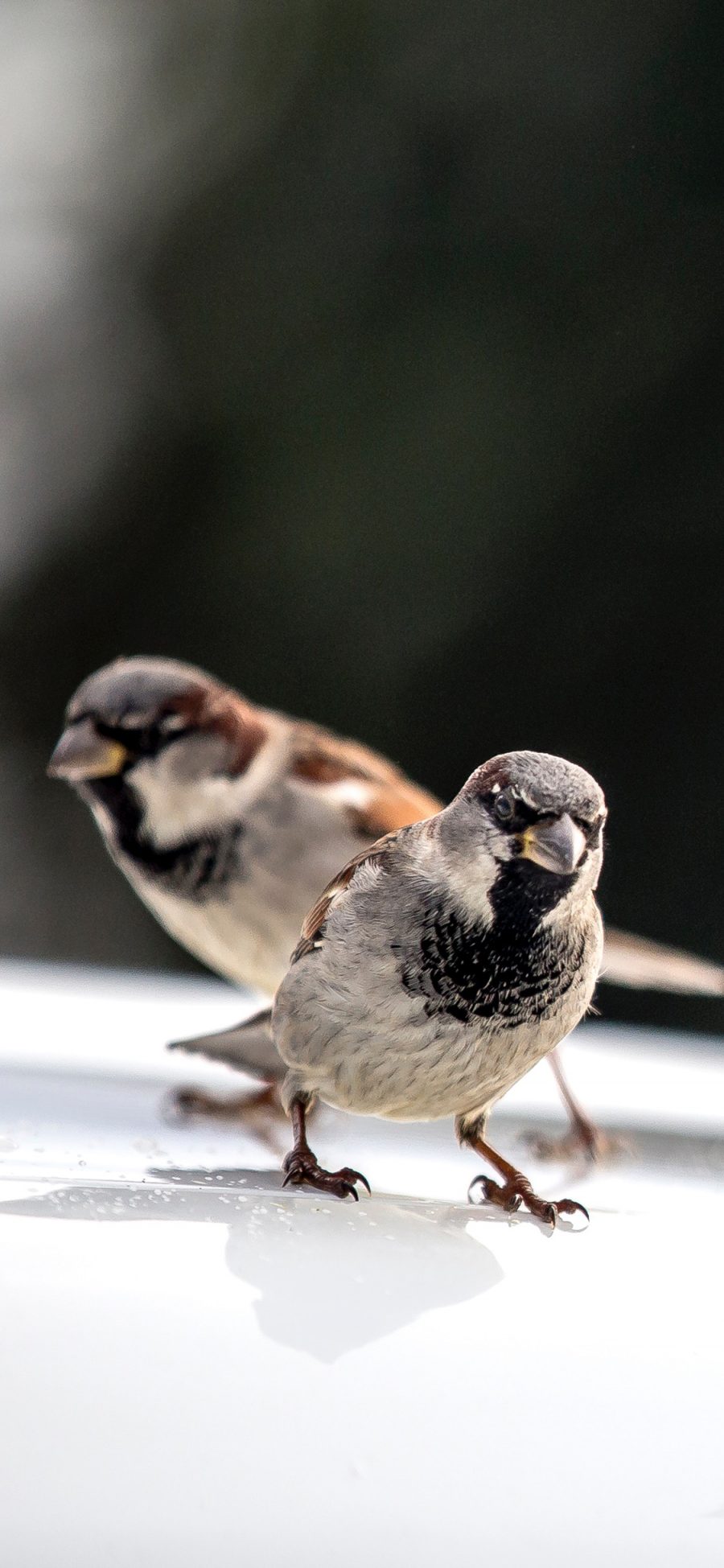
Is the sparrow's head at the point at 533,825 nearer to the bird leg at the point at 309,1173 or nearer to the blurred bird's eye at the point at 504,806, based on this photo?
the blurred bird's eye at the point at 504,806

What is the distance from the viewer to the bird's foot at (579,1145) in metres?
1.01

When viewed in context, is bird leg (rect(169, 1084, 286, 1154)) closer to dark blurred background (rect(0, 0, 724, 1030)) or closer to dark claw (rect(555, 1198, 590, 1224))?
dark claw (rect(555, 1198, 590, 1224))

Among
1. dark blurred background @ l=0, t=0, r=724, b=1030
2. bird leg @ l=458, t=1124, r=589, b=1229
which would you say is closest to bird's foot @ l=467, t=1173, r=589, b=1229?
bird leg @ l=458, t=1124, r=589, b=1229

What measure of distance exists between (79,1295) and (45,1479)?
0.07 m

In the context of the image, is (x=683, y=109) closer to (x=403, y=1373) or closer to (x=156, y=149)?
(x=156, y=149)

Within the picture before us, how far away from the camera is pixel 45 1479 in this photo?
493 millimetres

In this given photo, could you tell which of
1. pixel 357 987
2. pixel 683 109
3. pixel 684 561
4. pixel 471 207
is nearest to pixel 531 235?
pixel 471 207

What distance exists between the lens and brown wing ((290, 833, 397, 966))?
0.86 m

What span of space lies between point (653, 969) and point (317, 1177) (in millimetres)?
619

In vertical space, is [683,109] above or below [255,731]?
above

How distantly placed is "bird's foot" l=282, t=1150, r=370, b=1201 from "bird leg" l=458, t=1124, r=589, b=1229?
0.06 m

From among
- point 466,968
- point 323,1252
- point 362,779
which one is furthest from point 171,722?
point 323,1252

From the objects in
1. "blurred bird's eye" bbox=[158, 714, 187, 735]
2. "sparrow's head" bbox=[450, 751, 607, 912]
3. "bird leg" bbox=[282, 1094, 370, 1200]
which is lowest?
"bird leg" bbox=[282, 1094, 370, 1200]

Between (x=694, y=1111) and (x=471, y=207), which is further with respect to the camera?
(x=471, y=207)
